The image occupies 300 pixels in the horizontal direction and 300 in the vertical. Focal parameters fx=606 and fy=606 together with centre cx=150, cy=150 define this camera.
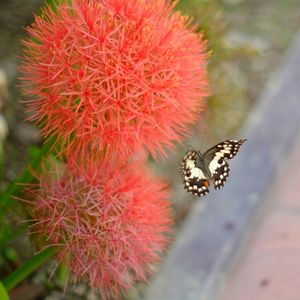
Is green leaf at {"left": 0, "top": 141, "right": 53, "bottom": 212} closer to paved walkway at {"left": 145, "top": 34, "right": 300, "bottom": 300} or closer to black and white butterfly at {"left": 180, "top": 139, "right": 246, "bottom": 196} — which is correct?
black and white butterfly at {"left": 180, "top": 139, "right": 246, "bottom": 196}

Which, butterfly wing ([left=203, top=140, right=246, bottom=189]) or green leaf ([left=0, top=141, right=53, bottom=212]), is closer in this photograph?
butterfly wing ([left=203, top=140, right=246, bottom=189])

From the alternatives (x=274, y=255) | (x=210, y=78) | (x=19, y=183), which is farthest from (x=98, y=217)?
(x=210, y=78)

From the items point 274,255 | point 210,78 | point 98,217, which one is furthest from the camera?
point 210,78

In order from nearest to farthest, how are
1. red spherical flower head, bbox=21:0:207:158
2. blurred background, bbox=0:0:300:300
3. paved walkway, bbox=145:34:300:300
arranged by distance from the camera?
red spherical flower head, bbox=21:0:207:158 < blurred background, bbox=0:0:300:300 < paved walkway, bbox=145:34:300:300

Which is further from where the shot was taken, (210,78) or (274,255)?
(210,78)

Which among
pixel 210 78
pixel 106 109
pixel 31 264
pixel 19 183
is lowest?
pixel 31 264

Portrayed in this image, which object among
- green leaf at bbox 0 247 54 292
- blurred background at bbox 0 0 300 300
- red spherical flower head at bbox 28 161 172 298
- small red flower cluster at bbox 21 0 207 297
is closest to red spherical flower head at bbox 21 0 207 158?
small red flower cluster at bbox 21 0 207 297

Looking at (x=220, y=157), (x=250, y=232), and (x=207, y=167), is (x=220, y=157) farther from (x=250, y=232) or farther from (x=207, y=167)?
(x=250, y=232)
